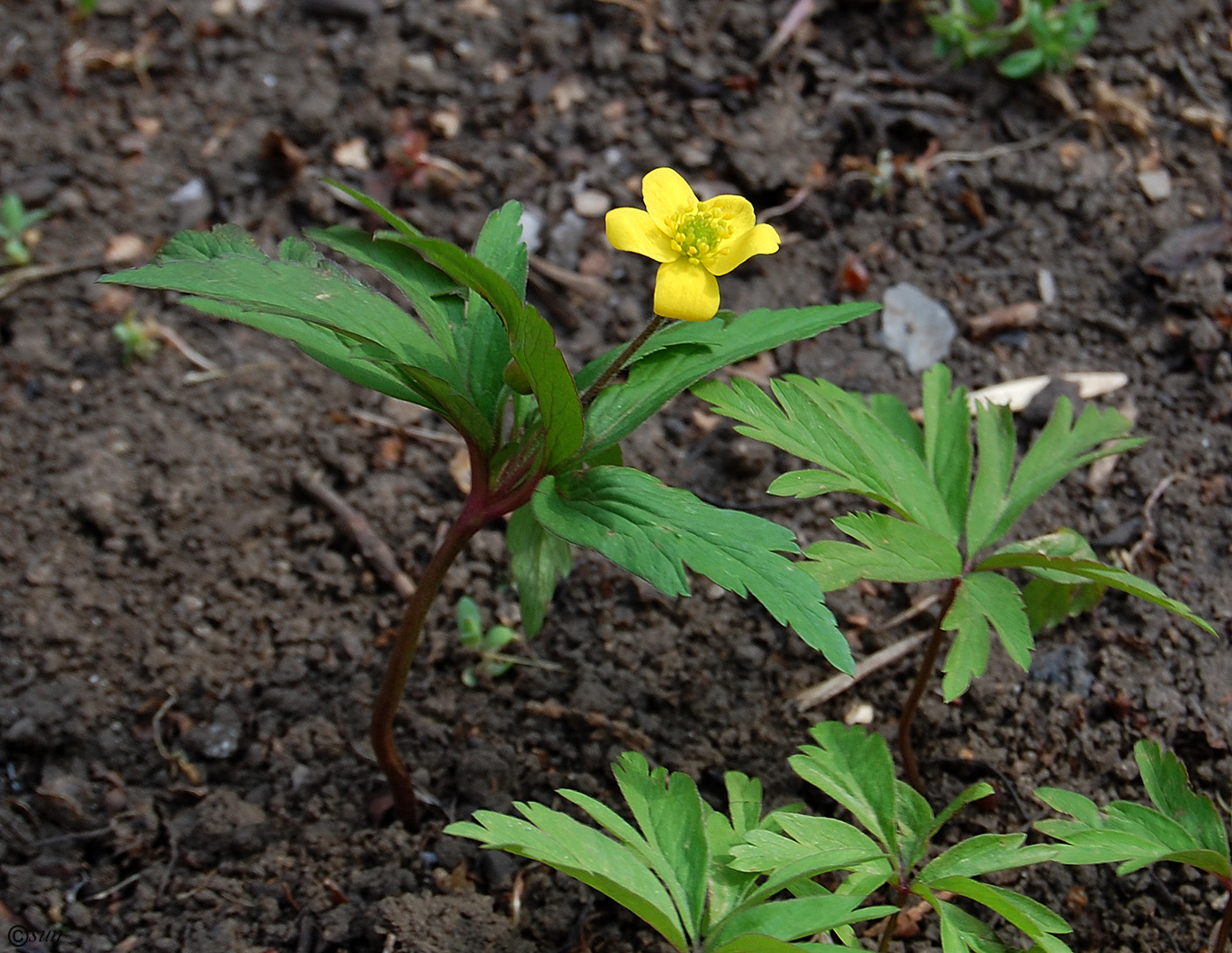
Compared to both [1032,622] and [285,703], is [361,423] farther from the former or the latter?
[1032,622]

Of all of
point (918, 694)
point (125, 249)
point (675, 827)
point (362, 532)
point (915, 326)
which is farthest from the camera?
point (125, 249)

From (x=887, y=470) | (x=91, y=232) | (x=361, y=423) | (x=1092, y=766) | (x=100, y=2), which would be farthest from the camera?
(x=100, y=2)

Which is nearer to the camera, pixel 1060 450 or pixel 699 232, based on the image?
pixel 699 232

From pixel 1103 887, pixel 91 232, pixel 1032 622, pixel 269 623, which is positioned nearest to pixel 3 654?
pixel 269 623

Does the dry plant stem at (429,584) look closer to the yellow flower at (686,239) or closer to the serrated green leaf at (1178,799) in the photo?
the yellow flower at (686,239)

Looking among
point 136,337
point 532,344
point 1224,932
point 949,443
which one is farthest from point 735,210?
point 136,337

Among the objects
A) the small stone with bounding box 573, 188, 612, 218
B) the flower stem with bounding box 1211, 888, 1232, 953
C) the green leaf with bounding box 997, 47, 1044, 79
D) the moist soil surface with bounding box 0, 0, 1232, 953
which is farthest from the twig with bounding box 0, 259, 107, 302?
the flower stem with bounding box 1211, 888, 1232, 953

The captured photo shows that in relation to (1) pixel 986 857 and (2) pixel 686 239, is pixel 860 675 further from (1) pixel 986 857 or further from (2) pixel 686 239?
(2) pixel 686 239

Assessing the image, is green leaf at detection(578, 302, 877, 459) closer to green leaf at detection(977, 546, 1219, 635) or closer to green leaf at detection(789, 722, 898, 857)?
green leaf at detection(977, 546, 1219, 635)
